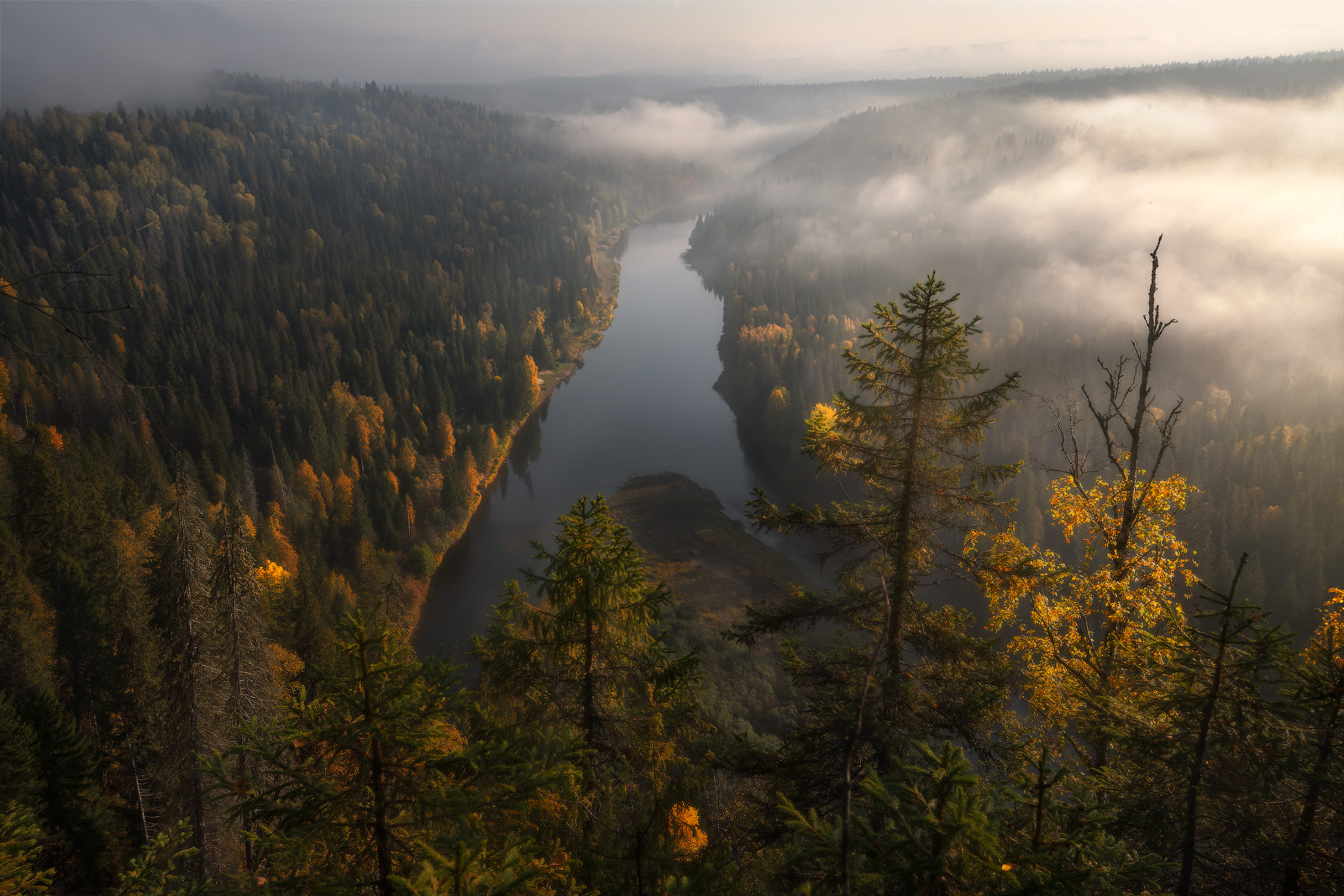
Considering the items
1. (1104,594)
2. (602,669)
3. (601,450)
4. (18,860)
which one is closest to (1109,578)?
(1104,594)

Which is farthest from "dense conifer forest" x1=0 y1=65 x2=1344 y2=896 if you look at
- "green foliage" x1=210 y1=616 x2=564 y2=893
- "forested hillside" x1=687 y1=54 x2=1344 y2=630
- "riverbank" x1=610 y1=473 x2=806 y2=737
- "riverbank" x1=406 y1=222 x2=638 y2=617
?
"riverbank" x1=406 y1=222 x2=638 y2=617

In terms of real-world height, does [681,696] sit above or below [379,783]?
below

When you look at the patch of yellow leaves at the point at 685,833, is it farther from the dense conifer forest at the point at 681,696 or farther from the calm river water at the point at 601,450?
the calm river water at the point at 601,450

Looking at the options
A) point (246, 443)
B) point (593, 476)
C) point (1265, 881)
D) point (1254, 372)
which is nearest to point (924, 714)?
point (1265, 881)

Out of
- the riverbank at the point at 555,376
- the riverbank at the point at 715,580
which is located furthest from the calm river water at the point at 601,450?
the riverbank at the point at 715,580

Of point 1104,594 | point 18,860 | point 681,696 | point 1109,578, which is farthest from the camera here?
point 1109,578

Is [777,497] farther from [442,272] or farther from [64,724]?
[442,272]

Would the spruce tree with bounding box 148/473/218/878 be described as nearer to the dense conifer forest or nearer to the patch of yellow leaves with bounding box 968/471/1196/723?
the dense conifer forest

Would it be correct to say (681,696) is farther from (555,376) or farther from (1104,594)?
(555,376)
